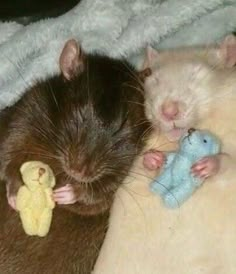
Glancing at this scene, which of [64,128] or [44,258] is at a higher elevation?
[64,128]

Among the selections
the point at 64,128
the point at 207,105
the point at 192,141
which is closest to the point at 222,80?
the point at 207,105

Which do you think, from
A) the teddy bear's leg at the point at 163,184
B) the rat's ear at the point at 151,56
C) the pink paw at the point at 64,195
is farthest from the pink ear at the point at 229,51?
the pink paw at the point at 64,195

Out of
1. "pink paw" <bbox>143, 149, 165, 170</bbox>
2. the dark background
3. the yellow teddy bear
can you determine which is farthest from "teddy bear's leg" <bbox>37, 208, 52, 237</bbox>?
the dark background

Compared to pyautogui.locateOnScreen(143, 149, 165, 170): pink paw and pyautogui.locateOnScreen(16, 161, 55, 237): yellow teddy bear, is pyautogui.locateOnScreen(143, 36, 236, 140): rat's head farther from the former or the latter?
pyautogui.locateOnScreen(16, 161, 55, 237): yellow teddy bear

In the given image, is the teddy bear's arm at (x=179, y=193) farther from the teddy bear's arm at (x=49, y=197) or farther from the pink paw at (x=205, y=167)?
the teddy bear's arm at (x=49, y=197)

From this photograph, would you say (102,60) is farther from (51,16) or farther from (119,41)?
(51,16)

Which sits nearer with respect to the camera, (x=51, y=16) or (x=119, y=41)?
(x=119, y=41)
